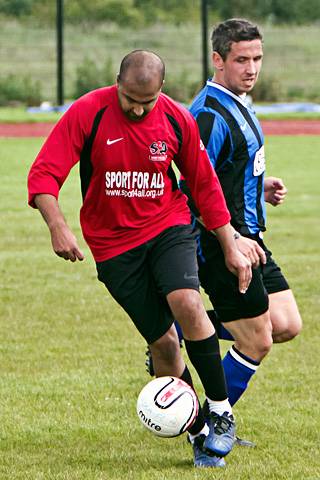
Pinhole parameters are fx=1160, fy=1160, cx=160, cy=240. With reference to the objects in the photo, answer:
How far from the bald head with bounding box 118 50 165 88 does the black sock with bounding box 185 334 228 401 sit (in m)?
1.25

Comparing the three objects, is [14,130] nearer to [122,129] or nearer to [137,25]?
[122,129]

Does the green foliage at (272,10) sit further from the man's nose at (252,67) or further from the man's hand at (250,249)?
the man's hand at (250,249)

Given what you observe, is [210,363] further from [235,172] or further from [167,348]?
[235,172]

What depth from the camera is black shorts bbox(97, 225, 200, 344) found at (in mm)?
5551

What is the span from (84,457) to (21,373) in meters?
1.85

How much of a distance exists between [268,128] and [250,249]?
79.6 ft

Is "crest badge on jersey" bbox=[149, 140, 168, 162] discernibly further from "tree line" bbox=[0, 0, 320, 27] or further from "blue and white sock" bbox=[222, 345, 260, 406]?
"tree line" bbox=[0, 0, 320, 27]

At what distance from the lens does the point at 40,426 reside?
631cm

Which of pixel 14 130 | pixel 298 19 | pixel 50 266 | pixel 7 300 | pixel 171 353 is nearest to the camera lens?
pixel 171 353

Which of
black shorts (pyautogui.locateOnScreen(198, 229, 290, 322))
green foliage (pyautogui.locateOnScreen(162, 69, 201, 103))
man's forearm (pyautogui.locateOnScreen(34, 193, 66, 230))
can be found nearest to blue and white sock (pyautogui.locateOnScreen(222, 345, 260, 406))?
black shorts (pyautogui.locateOnScreen(198, 229, 290, 322))

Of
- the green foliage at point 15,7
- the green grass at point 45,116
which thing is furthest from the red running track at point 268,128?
the green foliage at point 15,7

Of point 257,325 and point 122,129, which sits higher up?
point 122,129

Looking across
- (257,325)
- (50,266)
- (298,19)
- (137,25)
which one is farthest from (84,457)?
(298,19)

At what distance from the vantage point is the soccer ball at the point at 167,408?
539 centimetres
